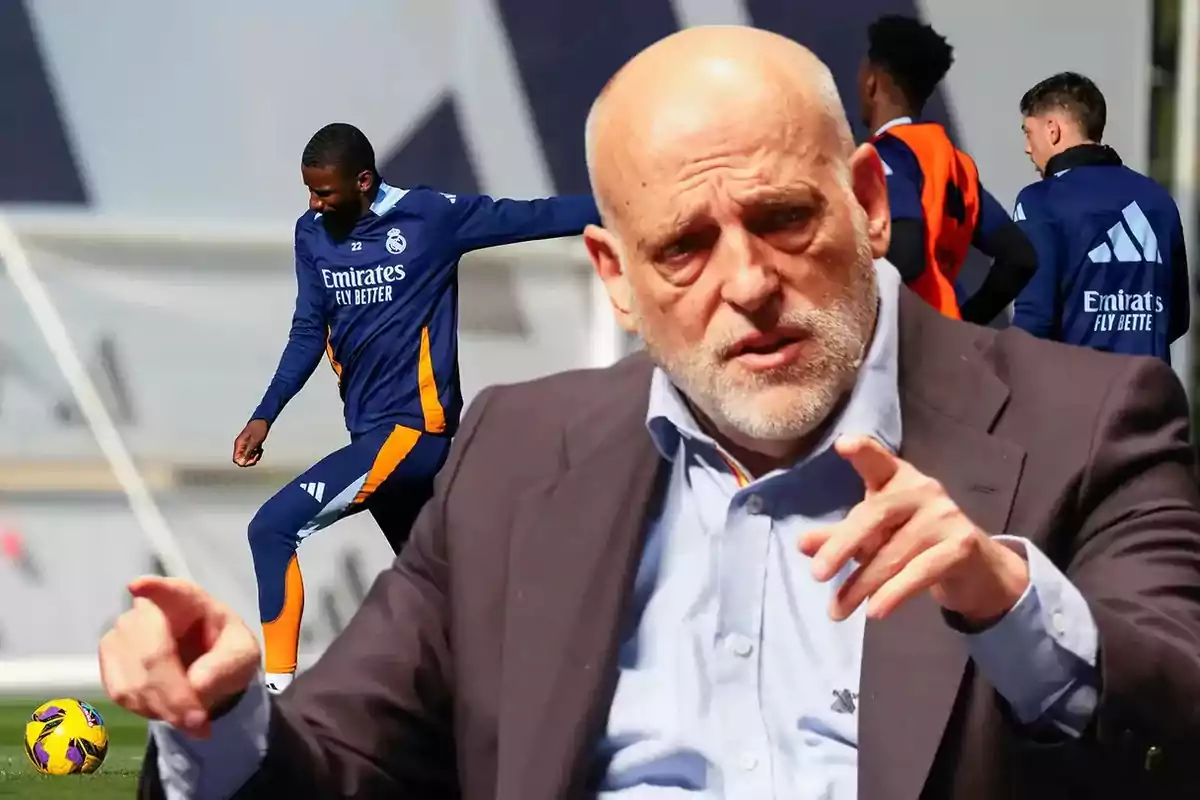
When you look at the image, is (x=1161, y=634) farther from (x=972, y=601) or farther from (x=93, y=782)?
(x=93, y=782)

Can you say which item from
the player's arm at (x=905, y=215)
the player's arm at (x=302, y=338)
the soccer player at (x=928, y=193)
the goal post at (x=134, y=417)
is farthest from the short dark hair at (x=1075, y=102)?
the player's arm at (x=302, y=338)

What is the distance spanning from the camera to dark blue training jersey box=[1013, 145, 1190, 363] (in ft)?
14.4

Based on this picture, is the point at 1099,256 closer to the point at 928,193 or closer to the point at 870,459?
the point at 928,193

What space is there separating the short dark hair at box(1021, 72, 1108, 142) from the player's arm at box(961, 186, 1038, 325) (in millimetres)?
661

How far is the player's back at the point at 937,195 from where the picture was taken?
3584 mm

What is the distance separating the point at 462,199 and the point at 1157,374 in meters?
3.52

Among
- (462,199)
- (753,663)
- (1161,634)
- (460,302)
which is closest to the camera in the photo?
(1161,634)

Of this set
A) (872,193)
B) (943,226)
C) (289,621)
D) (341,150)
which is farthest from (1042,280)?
(872,193)

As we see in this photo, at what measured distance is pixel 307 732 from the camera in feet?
4.98

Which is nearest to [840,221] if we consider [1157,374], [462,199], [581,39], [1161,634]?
[1157,374]

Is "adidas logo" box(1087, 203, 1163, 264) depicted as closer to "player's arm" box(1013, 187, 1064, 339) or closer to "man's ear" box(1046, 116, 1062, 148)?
"player's arm" box(1013, 187, 1064, 339)

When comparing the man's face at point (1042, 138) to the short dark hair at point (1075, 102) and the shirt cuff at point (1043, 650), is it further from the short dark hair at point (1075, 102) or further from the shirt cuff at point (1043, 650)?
the shirt cuff at point (1043, 650)

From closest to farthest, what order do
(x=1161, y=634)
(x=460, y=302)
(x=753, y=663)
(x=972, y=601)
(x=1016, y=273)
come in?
(x=972, y=601) < (x=1161, y=634) < (x=753, y=663) < (x=1016, y=273) < (x=460, y=302)

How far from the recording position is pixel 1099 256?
4375 mm
